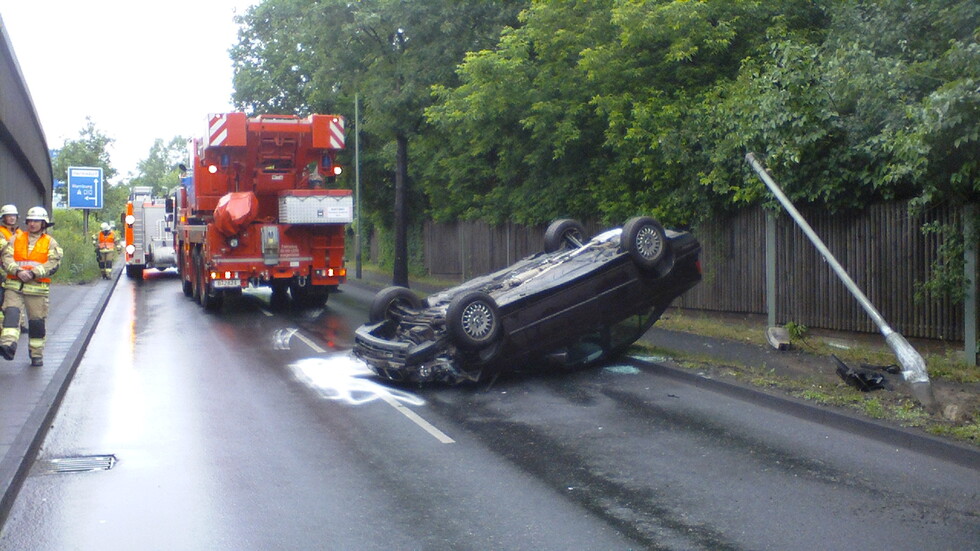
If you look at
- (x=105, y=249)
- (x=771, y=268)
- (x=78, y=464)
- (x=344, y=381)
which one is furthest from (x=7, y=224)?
(x=105, y=249)

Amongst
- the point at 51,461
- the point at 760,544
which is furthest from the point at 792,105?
the point at 51,461

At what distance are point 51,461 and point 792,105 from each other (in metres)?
9.50

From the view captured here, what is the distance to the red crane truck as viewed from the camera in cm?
1889

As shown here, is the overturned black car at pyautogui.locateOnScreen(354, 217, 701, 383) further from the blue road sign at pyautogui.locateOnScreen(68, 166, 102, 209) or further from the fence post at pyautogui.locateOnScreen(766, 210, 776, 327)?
the blue road sign at pyautogui.locateOnScreen(68, 166, 102, 209)

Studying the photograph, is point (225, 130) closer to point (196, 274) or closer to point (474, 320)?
point (196, 274)

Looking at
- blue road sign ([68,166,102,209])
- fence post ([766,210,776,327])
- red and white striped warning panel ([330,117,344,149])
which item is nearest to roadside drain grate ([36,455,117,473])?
fence post ([766,210,776,327])

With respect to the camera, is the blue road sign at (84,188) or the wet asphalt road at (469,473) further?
the blue road sign at (84,188)

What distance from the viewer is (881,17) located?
12.5 metres

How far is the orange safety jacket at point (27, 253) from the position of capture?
37.2ft

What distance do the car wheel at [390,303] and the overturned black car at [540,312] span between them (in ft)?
0.04

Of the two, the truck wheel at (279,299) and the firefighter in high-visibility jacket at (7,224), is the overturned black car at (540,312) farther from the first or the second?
the truck wheel at (279,299)

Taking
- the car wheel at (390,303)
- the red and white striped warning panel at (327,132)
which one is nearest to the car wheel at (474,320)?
the car wheel at (390,303)

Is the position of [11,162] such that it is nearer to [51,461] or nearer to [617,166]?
[617,166]

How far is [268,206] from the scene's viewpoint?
1995 cm
